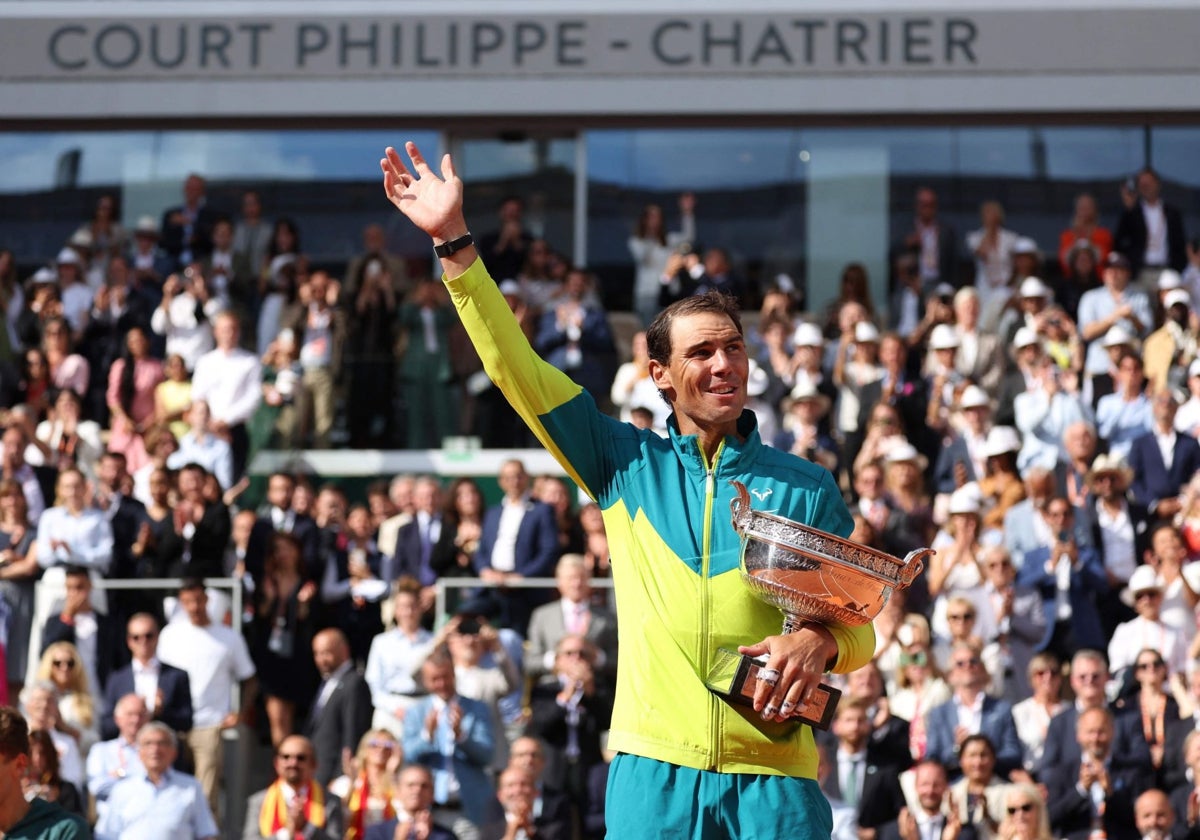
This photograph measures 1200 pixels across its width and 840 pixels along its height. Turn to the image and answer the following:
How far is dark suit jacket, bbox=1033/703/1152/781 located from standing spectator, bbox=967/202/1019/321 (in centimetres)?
709

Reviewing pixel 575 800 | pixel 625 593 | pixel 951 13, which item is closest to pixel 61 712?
pixel 575 800

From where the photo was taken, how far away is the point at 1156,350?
15141 mm

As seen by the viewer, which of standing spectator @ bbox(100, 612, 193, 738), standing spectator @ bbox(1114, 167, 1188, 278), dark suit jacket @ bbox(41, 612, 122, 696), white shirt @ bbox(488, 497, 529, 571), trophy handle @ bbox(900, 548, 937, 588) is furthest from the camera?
standing spectator @ bbox(1114, 167, 1188, 278)

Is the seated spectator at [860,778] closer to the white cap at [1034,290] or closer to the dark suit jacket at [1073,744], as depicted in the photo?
the dark suit jacket at [1073,744]

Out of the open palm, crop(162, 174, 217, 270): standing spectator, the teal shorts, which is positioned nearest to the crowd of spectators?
crop(162, 174, 217, 270): standing spectator

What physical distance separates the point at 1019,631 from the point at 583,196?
30.7 feet

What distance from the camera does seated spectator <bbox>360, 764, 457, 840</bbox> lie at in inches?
396

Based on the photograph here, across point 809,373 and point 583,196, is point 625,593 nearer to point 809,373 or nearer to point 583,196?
point 809,373

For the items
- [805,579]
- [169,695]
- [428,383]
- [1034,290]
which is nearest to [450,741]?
[169,695]

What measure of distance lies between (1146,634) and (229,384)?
720 cm

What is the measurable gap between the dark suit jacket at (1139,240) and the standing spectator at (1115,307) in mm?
1380

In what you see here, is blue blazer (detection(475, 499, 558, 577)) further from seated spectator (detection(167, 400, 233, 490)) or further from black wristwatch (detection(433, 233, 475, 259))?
black wristwatch (detection(433, 233, 475, 259))

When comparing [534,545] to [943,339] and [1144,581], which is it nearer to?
[1144,581]

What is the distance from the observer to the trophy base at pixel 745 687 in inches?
168
